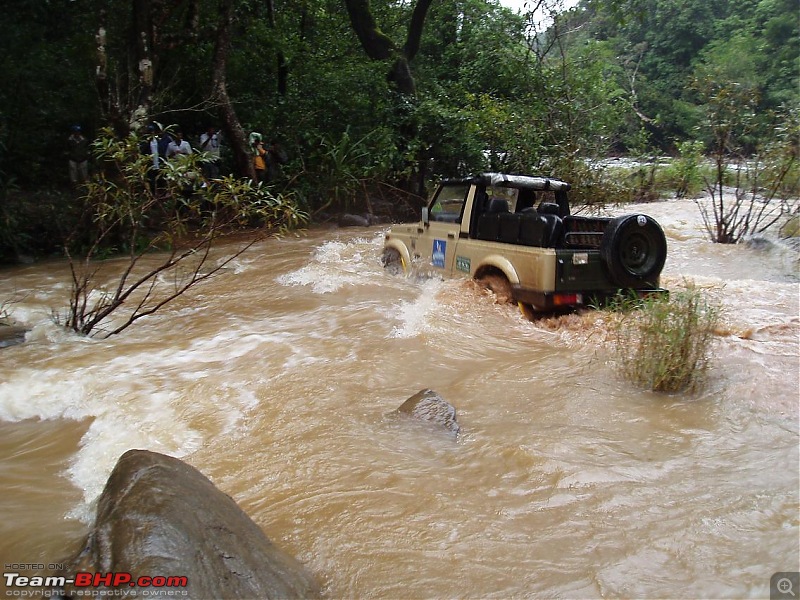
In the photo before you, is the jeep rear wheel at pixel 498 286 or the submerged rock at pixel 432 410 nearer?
the submerged rock at pixel 432 410

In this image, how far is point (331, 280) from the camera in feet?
29.0

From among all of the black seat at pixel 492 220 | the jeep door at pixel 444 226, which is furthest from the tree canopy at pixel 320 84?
the black seat at pixel 492 220

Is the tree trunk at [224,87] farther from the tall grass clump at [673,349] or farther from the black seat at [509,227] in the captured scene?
the tall grass clump at [673,349]

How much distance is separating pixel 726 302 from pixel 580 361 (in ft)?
10.1

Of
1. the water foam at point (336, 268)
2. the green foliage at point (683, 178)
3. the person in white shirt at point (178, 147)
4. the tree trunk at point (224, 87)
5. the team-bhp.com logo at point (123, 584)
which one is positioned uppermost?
the tree trunk at point (224, 87)

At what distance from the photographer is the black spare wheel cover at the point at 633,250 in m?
6.25

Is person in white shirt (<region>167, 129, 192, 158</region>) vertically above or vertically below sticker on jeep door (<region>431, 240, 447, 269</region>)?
above

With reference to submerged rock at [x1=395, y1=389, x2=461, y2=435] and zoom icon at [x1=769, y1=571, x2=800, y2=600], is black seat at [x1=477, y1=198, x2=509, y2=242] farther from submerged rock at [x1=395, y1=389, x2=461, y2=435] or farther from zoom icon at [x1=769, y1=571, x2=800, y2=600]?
zoom icon at [x1=769, y1=571, x2=800, y2=600]

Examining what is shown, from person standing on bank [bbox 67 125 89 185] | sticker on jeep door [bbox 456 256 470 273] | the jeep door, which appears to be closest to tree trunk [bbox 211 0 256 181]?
person standing on bank [bbox 67 125 89 185]

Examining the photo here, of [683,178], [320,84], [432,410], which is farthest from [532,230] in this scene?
[683,178]

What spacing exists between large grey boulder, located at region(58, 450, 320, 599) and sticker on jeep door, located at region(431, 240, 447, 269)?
5.24m

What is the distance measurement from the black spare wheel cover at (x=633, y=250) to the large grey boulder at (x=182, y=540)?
179 inches

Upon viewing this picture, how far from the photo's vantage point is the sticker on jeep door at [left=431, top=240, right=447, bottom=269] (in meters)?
7.78

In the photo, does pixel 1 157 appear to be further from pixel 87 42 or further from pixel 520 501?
pixel 520 501
